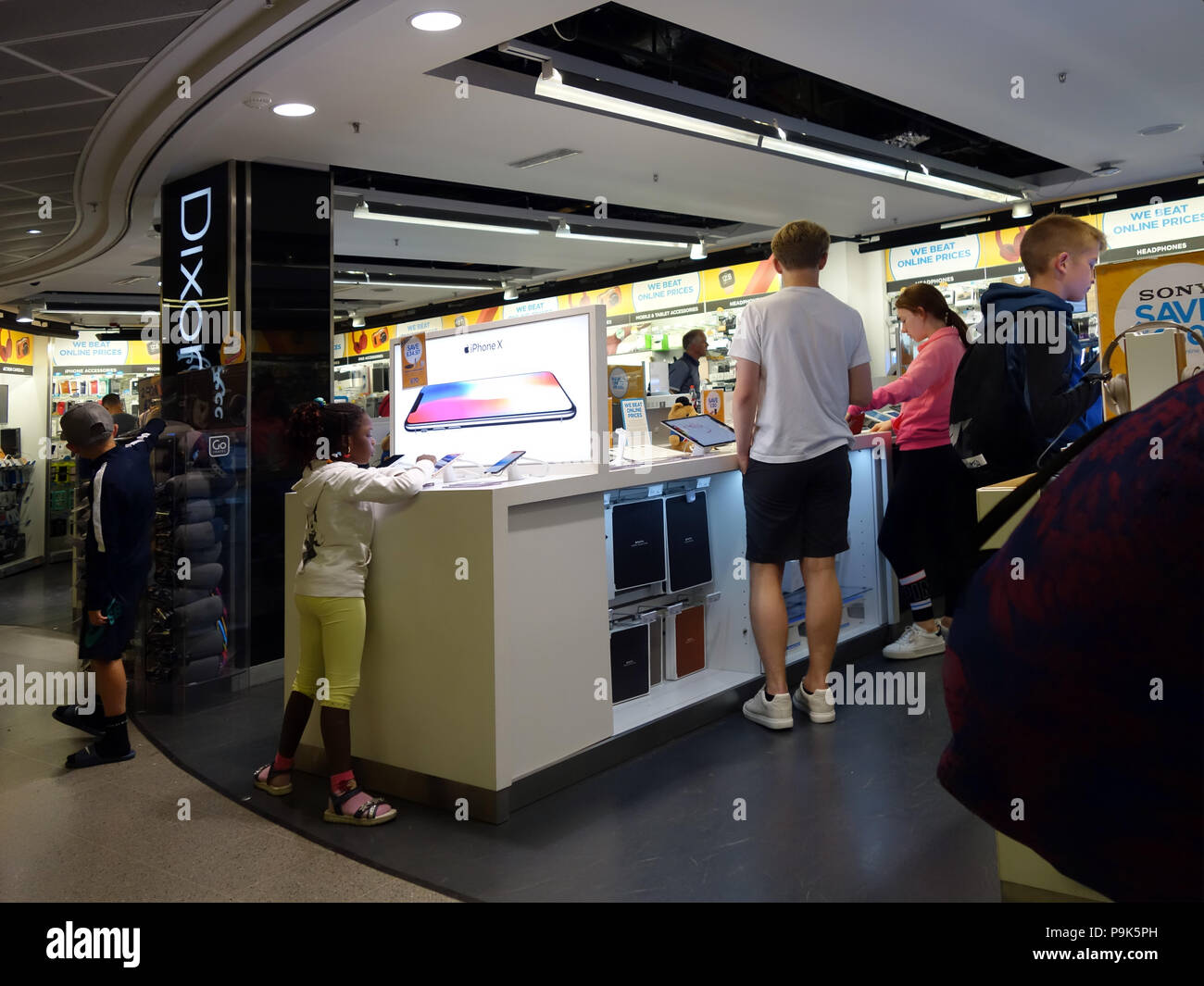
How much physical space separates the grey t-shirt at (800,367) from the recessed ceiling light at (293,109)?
2.76 metres

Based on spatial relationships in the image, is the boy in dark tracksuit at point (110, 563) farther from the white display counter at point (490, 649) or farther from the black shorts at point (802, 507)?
the black shorts at point (802, 507)

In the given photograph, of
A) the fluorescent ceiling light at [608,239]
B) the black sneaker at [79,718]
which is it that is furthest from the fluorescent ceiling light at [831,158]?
the black sneaker at [79,718]

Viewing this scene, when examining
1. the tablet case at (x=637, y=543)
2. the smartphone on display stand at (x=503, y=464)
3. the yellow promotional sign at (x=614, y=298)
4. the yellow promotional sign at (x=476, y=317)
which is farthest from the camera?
the yellow promotional sign at (x=476, y=317)

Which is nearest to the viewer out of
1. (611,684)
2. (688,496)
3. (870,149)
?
(611,684)

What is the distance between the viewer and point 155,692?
4.42 metres

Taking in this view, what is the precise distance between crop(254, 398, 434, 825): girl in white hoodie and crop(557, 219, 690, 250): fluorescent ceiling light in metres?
5.91

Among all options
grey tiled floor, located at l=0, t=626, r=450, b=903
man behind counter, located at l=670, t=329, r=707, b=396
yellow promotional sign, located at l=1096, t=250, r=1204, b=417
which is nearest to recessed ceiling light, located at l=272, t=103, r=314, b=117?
grey tiled floor, located at l=0, t=626, r=450, b=903

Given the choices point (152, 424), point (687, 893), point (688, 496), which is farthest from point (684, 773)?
point (152, 424)

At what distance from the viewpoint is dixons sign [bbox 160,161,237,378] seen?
5.42 meters

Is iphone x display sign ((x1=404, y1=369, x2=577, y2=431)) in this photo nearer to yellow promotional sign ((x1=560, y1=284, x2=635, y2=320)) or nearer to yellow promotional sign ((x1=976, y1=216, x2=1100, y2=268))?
yellow promotional sign ((x1=976, y1=216, x2=1100, y2=268))

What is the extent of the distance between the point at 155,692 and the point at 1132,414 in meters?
4.76

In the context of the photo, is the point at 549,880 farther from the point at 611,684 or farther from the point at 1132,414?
the point at 1132,414

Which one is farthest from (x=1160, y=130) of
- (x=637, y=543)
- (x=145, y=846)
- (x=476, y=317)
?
(x=476, y=317)

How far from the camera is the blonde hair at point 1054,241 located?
8.88 ft
